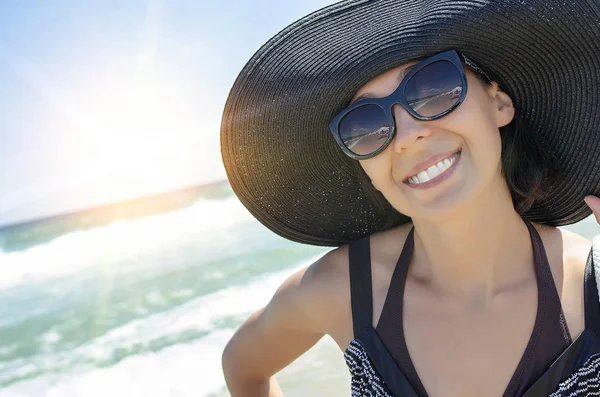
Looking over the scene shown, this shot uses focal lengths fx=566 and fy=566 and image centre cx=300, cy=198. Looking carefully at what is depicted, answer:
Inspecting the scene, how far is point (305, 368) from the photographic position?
506 cm

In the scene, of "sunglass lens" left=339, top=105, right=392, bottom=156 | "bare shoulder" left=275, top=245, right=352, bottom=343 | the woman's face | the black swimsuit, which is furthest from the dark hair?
"bare shoulder" left=275, top=245, right=352, bottom=343

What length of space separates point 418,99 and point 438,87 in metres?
0.08

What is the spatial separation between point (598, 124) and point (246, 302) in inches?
245

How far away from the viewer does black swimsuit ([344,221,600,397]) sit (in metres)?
1.92

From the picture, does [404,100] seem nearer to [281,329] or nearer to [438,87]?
[438,87]

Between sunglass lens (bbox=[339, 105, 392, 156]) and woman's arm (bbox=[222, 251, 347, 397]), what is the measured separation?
644 mm

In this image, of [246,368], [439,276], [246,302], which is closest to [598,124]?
[439,276]

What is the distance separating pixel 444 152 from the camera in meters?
2.10

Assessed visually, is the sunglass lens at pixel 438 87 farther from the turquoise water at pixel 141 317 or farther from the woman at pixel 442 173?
the turquoise water at pixel 141 317

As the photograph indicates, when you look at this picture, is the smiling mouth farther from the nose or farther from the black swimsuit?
the black swimsuit

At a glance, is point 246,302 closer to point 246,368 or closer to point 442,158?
point 246,368

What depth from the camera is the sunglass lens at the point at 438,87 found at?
2.02 meters

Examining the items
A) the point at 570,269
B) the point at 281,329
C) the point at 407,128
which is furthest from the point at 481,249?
the point at 281,329

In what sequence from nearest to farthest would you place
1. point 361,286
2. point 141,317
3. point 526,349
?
point 526,349 → point 361,286 → point 141,317
